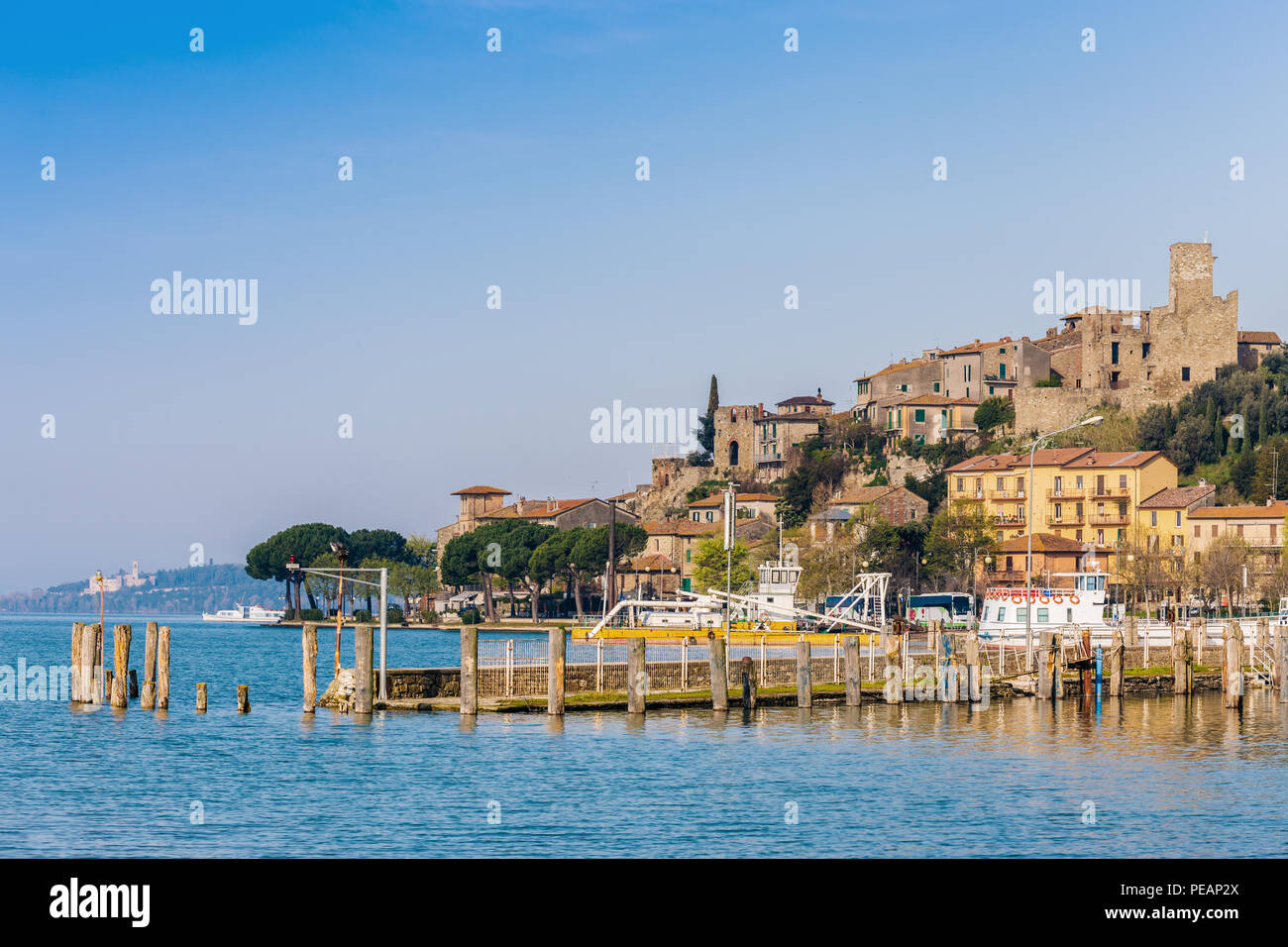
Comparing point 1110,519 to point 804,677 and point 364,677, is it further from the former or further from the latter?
point 364,677

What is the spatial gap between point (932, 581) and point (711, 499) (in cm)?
4324

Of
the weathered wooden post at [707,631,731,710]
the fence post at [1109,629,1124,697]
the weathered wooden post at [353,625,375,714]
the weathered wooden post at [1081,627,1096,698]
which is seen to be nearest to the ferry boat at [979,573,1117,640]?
the weathered wooden post at [1081,627,1096,698]

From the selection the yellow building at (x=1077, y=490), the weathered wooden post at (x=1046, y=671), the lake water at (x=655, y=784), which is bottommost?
the lake water at (x=655, y=784)

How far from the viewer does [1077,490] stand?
429 feet

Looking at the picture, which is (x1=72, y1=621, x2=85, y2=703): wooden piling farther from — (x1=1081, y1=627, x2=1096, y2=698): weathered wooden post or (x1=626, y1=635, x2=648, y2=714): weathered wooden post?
(x1=1081, y1=627, x2=1096, y2=698): weathered wooden post

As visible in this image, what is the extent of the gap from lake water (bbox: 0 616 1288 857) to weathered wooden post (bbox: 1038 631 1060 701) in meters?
0.83

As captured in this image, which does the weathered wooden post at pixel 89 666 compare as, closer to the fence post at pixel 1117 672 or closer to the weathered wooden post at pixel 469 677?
the weathered wooden post at pixel 469 677

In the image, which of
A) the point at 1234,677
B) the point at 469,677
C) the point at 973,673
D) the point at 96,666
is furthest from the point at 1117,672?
the point at 96,666

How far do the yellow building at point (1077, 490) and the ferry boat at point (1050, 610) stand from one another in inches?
2167

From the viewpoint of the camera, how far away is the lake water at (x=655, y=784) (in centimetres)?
2775

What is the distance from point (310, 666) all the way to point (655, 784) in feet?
49.6

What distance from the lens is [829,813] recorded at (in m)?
30.5

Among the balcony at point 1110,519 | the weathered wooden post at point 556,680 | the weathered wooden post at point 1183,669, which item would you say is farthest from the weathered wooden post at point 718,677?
the balcony at point 1110,519
